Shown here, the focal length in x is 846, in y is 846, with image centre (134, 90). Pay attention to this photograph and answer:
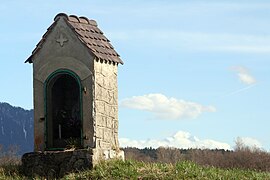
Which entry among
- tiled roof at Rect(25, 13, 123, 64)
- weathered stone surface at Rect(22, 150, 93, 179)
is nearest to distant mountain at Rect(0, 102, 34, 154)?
tiled roof at Rect(25, 13, 123, 64)

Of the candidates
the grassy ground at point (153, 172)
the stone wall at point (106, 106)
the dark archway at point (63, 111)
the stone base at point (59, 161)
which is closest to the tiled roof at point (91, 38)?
the stone wall at point (106, 106)

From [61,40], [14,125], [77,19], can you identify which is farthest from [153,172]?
[14,125]

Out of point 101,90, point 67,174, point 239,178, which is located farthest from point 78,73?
point 239,178

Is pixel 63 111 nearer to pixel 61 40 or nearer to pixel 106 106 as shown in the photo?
pixel 106 106

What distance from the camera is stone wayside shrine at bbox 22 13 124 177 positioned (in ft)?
63.2

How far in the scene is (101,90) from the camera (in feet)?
65.1

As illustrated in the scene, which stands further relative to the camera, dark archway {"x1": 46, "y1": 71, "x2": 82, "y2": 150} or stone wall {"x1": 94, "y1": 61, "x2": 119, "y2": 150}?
dark archway {"x1": 46, "y1": 71, "x2": 82, "y2": 150}

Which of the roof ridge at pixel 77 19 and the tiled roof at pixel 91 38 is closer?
the tiled roof at pixel 91 38

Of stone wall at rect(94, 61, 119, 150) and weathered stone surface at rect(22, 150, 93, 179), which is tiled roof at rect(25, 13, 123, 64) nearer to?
stone wall at rect(94, 61, 119, 150)

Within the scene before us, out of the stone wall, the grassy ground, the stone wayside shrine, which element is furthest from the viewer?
the stone wall

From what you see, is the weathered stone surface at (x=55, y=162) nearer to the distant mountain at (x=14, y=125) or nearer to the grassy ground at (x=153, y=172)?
the grassy ground at (x=153, y=172)

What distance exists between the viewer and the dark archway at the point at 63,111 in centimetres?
2003

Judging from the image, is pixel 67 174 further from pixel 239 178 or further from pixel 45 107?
pixel 239 178

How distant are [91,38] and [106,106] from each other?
171 centimetres
